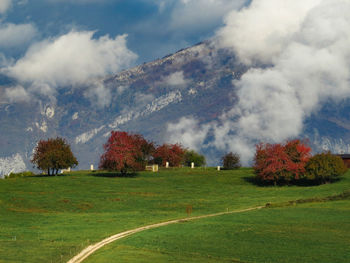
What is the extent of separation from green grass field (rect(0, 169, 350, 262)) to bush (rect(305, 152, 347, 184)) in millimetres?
3050

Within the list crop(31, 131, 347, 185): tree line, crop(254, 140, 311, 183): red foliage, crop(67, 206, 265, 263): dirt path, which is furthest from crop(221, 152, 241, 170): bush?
crop(67, 206, 265, 263): dirt path

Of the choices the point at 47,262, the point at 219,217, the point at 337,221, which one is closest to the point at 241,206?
the point at 219,217

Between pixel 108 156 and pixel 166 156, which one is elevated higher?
pixel 166 156

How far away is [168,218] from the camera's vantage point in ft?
232

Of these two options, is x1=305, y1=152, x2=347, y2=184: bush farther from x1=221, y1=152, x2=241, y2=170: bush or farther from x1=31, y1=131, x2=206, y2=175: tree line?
x1=221, y1=152, x2=241, y2=170: bush

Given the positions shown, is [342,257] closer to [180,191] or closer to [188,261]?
[188,261]

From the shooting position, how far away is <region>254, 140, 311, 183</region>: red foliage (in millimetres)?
116062

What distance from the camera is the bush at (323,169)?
114125mm

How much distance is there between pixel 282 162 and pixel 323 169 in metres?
8.83

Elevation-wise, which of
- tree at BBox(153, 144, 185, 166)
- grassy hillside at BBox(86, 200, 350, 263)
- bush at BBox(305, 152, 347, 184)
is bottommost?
grassy hillside at BBox(86, 200, 350, 263)

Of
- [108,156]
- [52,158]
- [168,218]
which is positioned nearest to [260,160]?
[108,156]

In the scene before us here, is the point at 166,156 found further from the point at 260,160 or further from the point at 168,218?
the point at 168,218

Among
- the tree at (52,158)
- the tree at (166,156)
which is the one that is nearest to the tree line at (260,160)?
the tree at (52,158)

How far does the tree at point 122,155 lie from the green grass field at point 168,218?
14.6 metres
